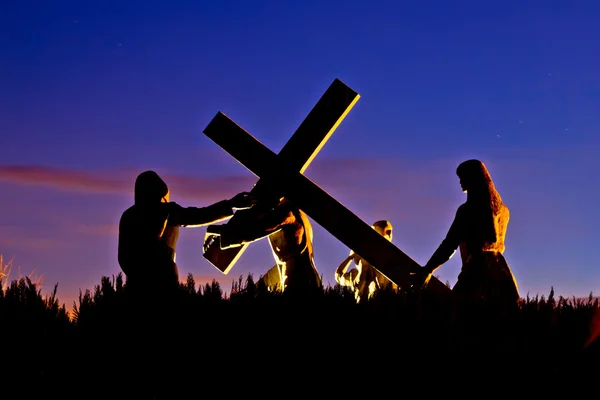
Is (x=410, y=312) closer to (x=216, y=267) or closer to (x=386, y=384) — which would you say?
(x=386, y=384)

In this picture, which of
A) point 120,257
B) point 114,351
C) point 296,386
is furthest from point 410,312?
point 120,257

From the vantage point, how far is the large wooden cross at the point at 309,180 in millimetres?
9758

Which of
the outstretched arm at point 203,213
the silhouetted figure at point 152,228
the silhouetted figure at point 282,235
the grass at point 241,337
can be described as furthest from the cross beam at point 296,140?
the grass at point 241,337

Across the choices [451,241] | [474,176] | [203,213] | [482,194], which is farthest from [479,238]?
[203,213]

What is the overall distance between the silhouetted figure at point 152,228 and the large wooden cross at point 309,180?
761 mm

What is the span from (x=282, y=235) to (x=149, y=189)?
184 centimetres

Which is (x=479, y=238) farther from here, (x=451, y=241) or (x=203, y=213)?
(x=203, y=213)

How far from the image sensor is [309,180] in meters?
9.87

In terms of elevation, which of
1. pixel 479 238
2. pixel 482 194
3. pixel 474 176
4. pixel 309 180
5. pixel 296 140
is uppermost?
pixel 296 140

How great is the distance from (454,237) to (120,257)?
3.90 metres

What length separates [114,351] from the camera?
22.1 ft

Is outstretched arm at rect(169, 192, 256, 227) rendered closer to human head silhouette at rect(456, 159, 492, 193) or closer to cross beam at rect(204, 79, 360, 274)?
cross beam at rect(204, 79, 360, 274)

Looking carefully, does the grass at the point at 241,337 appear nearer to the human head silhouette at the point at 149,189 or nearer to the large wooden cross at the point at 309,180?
the human head silhouette at the point at 149,189

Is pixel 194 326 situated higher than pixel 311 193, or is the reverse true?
pixel 311 193
